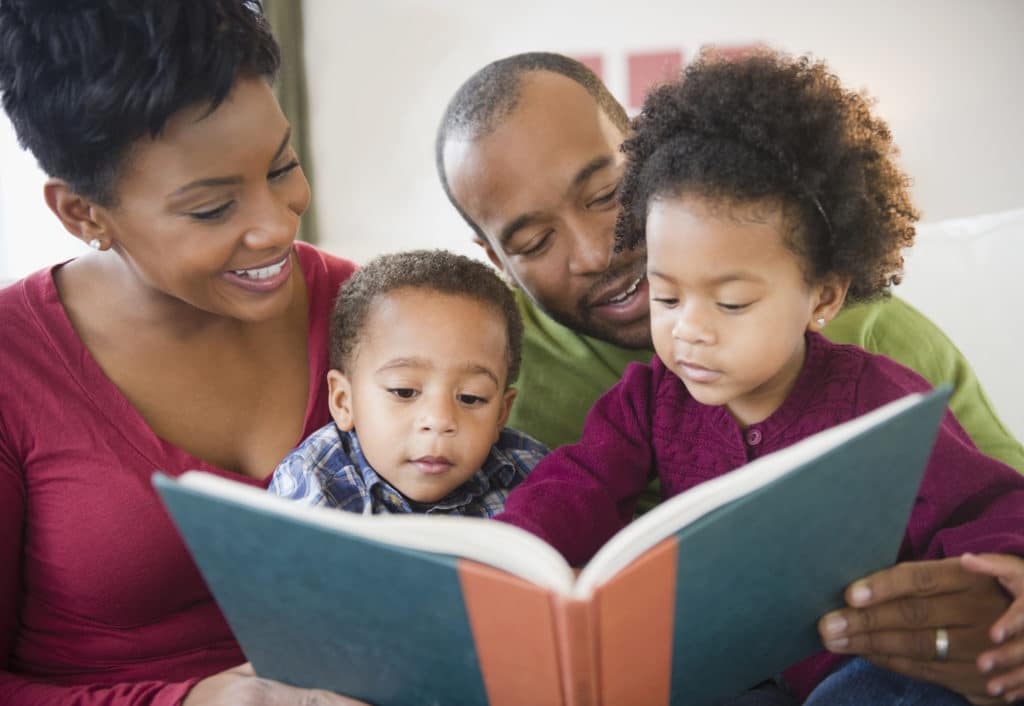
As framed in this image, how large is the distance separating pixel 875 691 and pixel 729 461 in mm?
330

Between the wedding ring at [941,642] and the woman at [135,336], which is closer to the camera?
the wedding ring at [941,642]

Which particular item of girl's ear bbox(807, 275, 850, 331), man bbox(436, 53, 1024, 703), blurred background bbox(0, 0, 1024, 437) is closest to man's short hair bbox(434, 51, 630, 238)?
man bbox(436, 53, 1024, 703)

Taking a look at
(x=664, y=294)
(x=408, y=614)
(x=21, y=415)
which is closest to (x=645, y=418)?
(x=664, y=294)

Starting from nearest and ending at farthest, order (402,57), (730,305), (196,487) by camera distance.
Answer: (196,487), (730,305), (402,57)

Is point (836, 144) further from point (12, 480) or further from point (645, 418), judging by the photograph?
point (12, 480)

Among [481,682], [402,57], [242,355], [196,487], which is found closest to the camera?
[196,487]

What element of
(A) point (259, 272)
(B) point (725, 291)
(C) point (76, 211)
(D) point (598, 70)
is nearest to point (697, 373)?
(B) point (725, 291)

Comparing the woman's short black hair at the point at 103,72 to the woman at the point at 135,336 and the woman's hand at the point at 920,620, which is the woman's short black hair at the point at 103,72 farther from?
the woman's hand at the point at 920,620

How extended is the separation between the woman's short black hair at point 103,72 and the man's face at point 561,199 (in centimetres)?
56

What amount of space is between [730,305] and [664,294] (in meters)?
0.09

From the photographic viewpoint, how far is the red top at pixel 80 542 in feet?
4.09

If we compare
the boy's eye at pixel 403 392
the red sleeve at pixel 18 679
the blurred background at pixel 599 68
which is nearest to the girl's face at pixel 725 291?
the boy's eye at pixel 403 392

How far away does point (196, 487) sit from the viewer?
0.81m

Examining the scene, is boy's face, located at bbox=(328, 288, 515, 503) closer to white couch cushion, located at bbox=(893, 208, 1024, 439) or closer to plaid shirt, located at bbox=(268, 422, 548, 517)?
plaid shirt, located at bbox=(268, 422, 548, 517)
